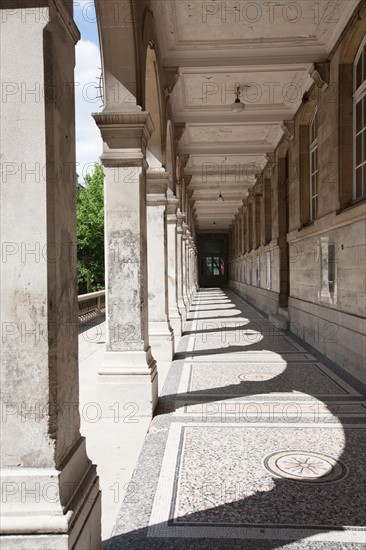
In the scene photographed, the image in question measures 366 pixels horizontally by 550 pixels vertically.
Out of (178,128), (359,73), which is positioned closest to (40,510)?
(359,73)

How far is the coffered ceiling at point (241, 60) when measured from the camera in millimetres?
7941

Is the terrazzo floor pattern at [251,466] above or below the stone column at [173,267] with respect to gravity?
below

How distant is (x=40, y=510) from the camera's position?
2.29m

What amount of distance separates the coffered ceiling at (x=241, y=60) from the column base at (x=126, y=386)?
18.9 ft

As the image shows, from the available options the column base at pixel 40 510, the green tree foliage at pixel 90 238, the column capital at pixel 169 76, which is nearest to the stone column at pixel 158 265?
the column capital at pixel 169 76

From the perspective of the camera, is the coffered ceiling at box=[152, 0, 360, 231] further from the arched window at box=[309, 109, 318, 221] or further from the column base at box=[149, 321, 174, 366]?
the column base at box=[149, 321, 174, 366]

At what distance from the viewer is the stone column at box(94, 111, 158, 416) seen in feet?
19.3

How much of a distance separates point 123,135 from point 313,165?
713 centimetres

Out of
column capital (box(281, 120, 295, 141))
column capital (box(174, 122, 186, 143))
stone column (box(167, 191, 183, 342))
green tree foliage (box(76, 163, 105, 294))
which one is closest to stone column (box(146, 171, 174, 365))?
stone column (box(167, 191, 183, 342))

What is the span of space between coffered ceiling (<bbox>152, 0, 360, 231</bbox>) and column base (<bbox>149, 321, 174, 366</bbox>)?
5358 millimetres

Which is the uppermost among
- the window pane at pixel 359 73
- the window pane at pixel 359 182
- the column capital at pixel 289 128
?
the column capital at pixel 289 128

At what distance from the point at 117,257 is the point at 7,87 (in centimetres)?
372

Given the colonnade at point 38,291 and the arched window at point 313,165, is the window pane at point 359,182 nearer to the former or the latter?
the arched window at point 313,165

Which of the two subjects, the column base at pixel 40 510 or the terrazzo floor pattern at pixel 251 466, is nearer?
the column base at pixel 40 510
